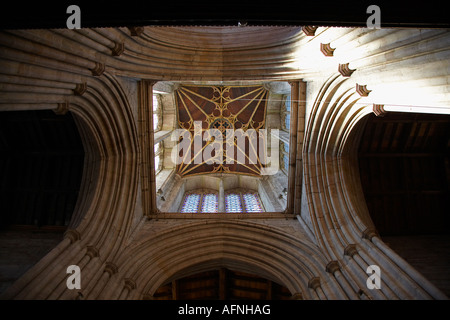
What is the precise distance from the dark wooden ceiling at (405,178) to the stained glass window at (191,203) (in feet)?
21.6

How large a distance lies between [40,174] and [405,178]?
10.4 m

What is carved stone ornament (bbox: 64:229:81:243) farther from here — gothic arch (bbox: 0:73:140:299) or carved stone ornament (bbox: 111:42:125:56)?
carved stone ornament (bbox: 111:42:125:56)

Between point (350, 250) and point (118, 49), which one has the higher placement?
point (118, 49)

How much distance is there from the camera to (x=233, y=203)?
12500 mm

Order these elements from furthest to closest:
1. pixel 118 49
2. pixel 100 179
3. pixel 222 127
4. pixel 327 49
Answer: pixel 222 127
pixel 100 179
pixel 327 49
pixel 118 49

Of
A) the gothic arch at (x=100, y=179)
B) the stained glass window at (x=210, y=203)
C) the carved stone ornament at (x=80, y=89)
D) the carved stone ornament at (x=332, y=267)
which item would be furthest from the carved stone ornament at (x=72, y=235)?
the stained glass window at (x=210, y=203)

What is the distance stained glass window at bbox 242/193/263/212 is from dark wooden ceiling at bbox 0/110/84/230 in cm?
659

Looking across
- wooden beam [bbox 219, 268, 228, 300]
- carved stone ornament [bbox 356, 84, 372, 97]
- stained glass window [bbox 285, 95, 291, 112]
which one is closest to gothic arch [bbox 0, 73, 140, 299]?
wooden beam [bbox 219, 268, 228, 300]

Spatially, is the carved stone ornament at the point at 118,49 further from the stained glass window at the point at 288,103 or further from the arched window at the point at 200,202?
the stained glass window at the point at 288,103

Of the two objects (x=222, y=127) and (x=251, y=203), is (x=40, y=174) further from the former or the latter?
(x=222, y=127)

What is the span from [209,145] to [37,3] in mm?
12960

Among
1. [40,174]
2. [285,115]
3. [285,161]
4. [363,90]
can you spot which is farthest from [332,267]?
[285,115]

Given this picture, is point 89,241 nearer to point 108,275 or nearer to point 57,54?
point 108,275

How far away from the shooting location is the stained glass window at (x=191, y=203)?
11.9 meters
